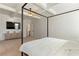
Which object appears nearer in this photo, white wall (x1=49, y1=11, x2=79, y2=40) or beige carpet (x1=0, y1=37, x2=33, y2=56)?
beige carpet (x1=0, y1=37, x2=33, y2=56)

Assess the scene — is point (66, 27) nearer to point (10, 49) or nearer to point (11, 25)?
point (10, 49)

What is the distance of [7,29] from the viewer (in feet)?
19.7

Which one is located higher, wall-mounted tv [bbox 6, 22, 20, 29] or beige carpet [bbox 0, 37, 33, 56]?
wall-mounted tv [bbox 6, 22, 20, 29]

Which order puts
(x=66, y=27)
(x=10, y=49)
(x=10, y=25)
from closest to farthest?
(x=66, y=27)
(x=10, y=49)
(x=10, y=25)

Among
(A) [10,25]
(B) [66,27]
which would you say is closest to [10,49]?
(B) [66,27]

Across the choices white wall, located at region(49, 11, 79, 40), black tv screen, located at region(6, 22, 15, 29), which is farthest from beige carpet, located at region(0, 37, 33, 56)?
black tv screen, located at region(6, 22, 15, 29)

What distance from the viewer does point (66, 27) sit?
2857 mm

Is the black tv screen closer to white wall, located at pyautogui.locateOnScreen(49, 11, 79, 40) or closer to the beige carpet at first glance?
the beige carpet

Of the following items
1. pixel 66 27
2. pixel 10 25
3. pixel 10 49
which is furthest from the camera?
pixel 10 25

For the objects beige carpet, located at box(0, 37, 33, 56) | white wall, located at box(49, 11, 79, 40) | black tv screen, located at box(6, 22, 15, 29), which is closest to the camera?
beige carpet, located at box(0, 37, 33, 56)

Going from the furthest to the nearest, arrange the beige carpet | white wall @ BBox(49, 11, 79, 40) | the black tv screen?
1. the black tv screen
2. white wall @ BBox(49, 11, 79, 40)
3. the beige carpet

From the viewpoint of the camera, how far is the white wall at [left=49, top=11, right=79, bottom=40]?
8.91 feet

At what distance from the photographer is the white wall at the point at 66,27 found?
271 cm

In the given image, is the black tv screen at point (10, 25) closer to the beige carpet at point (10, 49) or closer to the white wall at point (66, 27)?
the beige carpet at point (10, 49)
